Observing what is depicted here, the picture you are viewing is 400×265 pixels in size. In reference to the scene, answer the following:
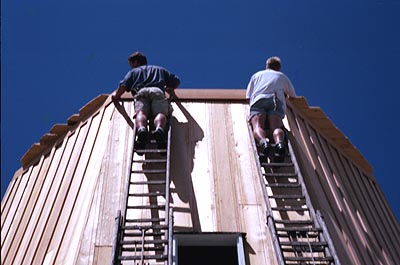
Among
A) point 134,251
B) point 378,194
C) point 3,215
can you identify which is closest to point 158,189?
point 134,251

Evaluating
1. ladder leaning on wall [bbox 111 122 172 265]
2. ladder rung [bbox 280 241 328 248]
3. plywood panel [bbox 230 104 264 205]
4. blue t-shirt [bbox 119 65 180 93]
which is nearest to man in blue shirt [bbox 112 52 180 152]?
blue t-shirt [bbox 119 65 180 93]

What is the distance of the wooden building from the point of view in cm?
536

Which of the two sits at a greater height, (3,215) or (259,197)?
(3,215)

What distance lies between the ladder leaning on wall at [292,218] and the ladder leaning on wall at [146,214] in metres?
1.04

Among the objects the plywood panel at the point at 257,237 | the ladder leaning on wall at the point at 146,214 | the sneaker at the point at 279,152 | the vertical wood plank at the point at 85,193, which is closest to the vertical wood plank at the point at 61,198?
the vertical wood plank at the point at 85,193

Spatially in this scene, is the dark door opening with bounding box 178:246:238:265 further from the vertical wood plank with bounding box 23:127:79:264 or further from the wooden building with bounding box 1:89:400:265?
the vertical wood plank with bounding box 23:127:79:264

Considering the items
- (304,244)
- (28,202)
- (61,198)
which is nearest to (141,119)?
(61,198)

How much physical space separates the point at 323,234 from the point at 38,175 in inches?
179

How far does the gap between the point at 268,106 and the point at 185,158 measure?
1290mm

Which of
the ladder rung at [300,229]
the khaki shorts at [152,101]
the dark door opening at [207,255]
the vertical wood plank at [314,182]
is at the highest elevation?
the khaki shorts at [152,101]

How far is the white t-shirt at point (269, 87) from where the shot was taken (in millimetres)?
6777

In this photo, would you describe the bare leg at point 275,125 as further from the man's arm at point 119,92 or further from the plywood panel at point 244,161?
the man's arm at point 119,92

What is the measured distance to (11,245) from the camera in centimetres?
641

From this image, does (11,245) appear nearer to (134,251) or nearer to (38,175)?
(38,175)
